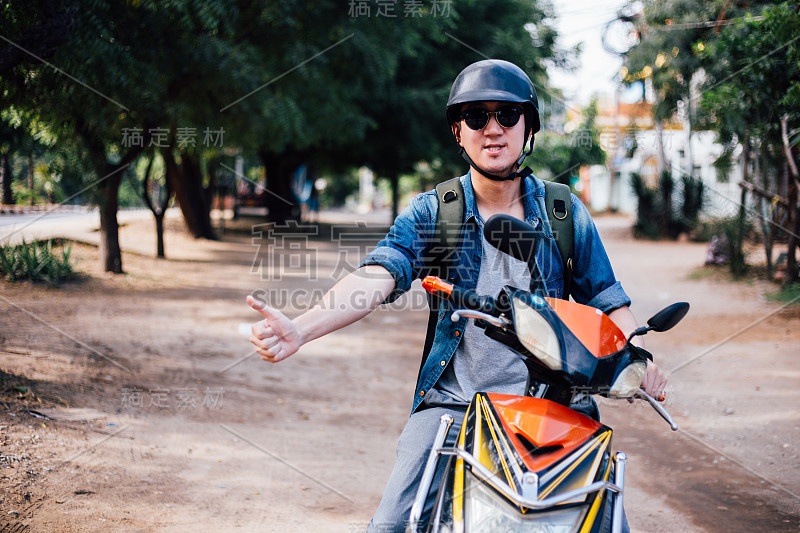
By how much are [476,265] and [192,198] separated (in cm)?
1829

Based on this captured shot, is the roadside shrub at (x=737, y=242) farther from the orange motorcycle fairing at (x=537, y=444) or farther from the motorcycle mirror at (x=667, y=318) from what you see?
the orange motorcycle fairing at (x=537, y=444)

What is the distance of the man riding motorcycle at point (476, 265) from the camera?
6.87 feet

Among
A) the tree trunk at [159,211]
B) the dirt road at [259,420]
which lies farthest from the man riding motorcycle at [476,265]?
the tree trunk at [159,211]

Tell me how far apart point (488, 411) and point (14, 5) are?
5309 mm

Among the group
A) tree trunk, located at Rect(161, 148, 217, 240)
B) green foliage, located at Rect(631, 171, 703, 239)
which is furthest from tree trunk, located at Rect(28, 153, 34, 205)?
green foliage, located at Rect(631, 171, 703, 239)

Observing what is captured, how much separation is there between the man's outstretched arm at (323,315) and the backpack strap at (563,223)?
0.58m

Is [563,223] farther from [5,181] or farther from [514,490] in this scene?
[5,181]

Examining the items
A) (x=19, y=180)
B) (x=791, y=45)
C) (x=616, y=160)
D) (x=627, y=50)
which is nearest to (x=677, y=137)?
(x=616, y=160)

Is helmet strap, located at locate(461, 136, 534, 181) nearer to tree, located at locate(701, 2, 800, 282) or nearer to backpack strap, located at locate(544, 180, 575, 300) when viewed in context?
backpack strap, located at locate(544, 180, 575, 300)

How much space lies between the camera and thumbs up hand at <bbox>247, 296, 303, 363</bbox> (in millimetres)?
1743

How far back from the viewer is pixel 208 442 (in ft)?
16.3


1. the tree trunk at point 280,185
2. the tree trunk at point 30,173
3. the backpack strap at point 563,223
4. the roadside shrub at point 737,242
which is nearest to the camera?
the backpack strap at point 563,223

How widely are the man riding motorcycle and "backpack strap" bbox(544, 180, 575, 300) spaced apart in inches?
0.7

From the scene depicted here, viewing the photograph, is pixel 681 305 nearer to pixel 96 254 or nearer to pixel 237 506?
pixel 237 506
